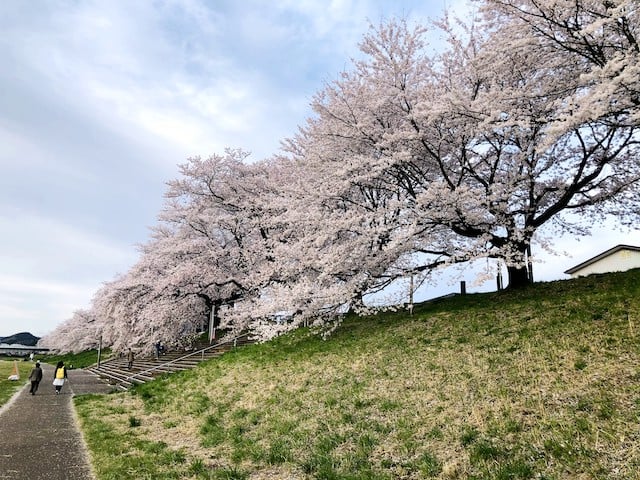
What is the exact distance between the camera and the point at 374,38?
14305mm

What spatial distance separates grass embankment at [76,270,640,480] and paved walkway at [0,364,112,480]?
50 cm

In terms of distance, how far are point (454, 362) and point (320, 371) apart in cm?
409

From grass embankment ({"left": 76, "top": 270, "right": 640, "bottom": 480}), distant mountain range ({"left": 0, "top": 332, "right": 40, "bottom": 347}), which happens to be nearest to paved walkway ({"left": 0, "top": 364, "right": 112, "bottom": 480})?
grass embankment ({"left": 76, "top": 270, "right": 640, "bottom": 480})

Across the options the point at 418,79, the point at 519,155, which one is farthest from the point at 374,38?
the point at 519,155

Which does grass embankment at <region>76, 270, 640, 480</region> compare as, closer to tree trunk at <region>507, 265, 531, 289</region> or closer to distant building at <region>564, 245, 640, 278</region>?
tree trunk at <region>507, 265, 531, 289</region>

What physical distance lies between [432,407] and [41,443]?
30.2ft

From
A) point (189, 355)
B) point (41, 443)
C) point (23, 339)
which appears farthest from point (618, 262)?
point (23, 339)

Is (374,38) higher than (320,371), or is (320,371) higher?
(374,38)

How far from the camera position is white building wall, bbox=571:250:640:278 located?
93.9 ft

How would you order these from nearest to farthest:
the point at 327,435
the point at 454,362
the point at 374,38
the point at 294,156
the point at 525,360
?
1. the point at 327,435
2. the point at 525,360
3. the point at 454,362
4. the point at 374,38
5. the point at 294,156

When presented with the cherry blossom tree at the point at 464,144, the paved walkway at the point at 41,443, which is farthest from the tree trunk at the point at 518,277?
the paved walkway at the point at 41,443

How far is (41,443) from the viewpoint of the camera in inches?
400

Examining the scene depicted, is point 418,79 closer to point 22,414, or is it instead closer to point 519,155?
point 519,155

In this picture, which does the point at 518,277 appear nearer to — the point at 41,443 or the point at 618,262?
the point at 41,443
